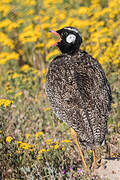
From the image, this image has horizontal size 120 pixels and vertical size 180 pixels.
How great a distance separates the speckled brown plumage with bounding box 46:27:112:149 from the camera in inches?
167

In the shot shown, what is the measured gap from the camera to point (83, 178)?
168 inches

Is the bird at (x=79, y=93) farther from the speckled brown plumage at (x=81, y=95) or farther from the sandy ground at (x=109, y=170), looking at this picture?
the sandy ground at (x=109, y=170)

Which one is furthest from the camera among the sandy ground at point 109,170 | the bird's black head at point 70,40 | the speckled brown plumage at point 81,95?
the bird's black head at point 70,40

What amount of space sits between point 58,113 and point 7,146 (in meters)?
0.81

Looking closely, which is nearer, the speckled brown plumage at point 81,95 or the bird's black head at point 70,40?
the speckled brown plumage at point 81,95

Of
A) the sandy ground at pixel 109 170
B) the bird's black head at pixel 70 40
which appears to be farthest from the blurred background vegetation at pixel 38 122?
the bird's black head at pixel 70 40

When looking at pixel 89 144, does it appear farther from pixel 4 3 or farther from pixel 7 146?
pixel 4 3

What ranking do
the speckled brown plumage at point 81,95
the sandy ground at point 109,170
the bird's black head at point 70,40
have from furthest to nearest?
the bird's black head at point 70,40 → the sandy ground at point 109,170 → the speckled brown plumage at point 81,95

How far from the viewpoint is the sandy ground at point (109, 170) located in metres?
4.43

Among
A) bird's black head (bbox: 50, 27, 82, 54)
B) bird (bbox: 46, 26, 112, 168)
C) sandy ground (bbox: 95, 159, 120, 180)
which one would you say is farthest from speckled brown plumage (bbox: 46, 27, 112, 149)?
sandy ground (bbox: 95, 159, 120, 180)

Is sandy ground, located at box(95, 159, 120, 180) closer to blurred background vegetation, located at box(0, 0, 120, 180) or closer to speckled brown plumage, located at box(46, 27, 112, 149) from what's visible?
blurred background vegetation, located at box(0, 0, 120, 180)

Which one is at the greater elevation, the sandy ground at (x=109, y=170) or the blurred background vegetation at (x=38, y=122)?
the blurred background vegetation at (x=38, y=122)

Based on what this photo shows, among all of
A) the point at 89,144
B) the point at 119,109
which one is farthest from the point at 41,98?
the point at 89,144

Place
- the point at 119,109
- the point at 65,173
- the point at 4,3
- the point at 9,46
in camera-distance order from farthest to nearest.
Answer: the point at 4,3 → the point at 9,46 → the point at 119,109 → the point at 65,173
